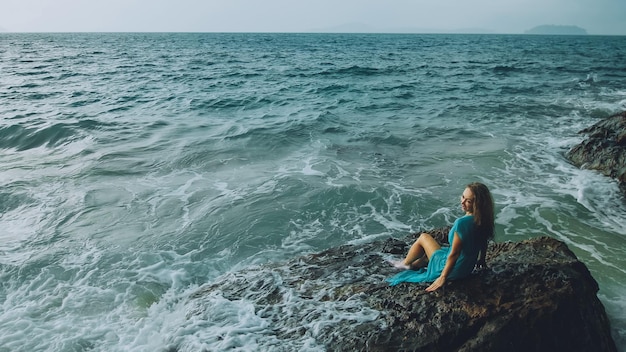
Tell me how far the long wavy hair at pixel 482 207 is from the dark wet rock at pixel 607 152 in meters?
7.10

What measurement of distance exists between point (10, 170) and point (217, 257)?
27.5 ft

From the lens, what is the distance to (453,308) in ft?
13.9

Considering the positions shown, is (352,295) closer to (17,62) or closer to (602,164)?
(602,164)

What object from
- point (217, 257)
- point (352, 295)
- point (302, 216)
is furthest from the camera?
point (302, 216)

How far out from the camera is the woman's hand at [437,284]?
4496 millimetres

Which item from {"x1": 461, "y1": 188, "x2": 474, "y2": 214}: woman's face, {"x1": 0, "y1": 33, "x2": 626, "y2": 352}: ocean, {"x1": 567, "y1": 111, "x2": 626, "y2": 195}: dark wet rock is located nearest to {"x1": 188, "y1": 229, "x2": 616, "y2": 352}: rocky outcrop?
{"x1": 0, "y1": 33, "x2": 626, "y2": 352}: ocean

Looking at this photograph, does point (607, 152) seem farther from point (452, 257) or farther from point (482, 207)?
point (452, 257)

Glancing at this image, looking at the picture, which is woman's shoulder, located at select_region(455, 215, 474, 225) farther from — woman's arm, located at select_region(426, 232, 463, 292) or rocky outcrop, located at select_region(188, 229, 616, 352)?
rocky outcrop, located at select_region(188, 229, 616, 352)

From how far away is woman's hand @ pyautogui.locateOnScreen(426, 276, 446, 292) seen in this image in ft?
14.8

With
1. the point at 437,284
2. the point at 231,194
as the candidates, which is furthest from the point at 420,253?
the point at 231,194

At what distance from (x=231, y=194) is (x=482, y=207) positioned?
6.95 meters

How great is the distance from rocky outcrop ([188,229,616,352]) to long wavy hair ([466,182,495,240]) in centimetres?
59

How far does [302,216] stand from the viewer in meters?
9.11

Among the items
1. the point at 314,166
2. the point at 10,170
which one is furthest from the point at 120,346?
the point at 10,170
